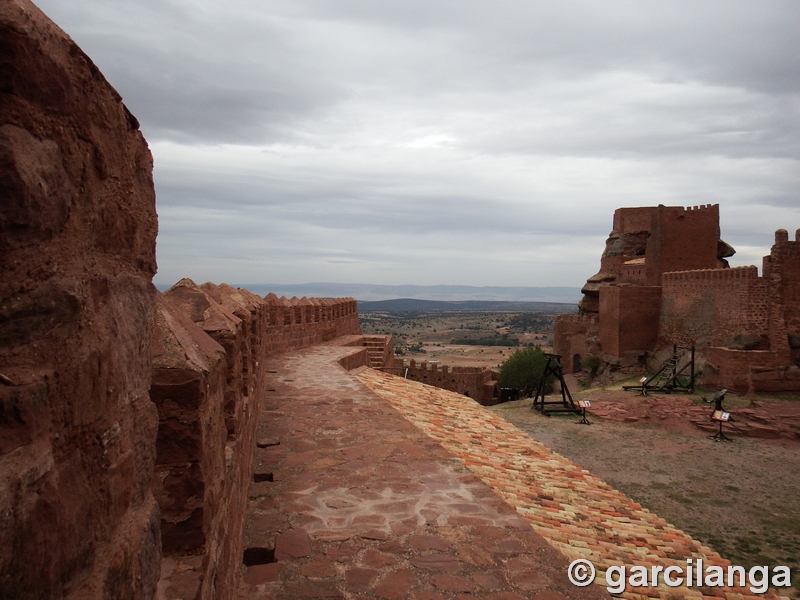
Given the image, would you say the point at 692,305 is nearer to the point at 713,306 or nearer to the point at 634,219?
the point at 713,306

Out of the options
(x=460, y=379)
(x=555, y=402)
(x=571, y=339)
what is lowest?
(x=460, y=379)

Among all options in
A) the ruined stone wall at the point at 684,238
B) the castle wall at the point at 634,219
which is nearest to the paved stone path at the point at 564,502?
the ruined stone wall at the point at 684,238

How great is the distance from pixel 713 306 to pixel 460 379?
12.0 meters

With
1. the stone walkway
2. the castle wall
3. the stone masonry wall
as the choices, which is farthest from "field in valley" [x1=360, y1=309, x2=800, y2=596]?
the castle wall

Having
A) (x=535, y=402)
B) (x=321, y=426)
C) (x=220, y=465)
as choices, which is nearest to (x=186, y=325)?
(x=220, y=465)

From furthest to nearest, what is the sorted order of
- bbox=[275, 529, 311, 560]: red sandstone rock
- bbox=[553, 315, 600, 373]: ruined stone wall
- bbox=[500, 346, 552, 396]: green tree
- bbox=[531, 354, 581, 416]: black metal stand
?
1. bbox=[553, 315, 600, 373]: ruined stone wall
2. bbox=[500, 346, 552, 396]: green tree
3. bbox=[531, 354, 581, 416]: black metal stand
4. bbox=[275, 529, 311, 560]: red sandstone rock

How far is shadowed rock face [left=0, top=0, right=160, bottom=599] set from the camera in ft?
3.14

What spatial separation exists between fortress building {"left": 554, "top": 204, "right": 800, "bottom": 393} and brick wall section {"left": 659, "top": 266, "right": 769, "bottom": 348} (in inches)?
1.5

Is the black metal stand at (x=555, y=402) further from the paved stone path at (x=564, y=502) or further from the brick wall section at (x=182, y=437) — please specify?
the brick wall section at (x=182, y=437)

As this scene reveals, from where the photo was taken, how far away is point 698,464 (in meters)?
14.5

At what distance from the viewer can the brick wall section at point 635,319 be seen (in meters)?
27.9

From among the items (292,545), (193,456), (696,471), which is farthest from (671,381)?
(193,456)

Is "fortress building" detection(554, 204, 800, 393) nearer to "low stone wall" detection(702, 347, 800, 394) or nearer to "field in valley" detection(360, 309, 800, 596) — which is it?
"low stone wall" detection(702, 347, 800, 394)

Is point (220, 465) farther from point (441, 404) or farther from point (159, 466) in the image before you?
point (441, 404)
